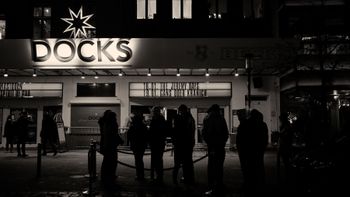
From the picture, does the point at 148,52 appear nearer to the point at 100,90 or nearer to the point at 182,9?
the point at 100,90

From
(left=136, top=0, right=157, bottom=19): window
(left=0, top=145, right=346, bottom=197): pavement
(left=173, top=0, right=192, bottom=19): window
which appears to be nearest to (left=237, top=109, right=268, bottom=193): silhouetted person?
(left=0, top=145, right=346, bottom=197): pavement

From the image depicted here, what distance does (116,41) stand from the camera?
1909 cm

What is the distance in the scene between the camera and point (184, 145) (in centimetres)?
1104

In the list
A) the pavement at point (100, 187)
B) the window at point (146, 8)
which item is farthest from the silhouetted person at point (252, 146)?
the window at point (146, 8)

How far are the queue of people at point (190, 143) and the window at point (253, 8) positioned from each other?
13902mm

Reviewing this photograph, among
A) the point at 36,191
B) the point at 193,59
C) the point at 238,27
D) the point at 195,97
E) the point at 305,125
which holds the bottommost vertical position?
the point at 36,191

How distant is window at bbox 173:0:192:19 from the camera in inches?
934

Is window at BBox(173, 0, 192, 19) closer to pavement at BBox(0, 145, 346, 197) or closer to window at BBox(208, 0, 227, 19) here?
window at BBox(208, 0, 227, 19)

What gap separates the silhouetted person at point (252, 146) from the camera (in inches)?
386

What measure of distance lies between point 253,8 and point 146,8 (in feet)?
20.1

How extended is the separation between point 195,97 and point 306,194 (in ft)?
45.3

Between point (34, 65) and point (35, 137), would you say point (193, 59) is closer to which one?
point (34, 65)

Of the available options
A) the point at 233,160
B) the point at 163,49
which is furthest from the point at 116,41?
the point at 233,160

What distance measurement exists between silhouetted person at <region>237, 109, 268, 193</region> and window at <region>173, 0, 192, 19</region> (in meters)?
14.8
